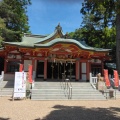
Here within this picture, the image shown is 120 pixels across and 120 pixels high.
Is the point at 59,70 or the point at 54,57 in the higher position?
the point at 54,57

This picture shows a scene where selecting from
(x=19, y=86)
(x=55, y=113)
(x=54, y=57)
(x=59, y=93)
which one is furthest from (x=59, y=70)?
(x=55, y=113)

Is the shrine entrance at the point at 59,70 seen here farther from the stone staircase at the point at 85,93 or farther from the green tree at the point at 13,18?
the green tree at the point at 13,18

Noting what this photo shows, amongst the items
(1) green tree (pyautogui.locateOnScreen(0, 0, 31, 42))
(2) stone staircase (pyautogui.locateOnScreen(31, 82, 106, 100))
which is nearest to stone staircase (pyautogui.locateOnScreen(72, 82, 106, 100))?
(2) stone staircase (pyautogui.locateOnScreen(31, 82, 106, 100))

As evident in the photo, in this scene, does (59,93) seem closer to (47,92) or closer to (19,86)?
(47,92)

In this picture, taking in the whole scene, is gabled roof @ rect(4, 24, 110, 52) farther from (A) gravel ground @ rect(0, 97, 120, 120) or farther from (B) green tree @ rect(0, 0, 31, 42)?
(A) gravel ground @ rect(0, 97, 120, 120)

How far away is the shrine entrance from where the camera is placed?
68.7 feet

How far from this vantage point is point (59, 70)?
21172mm

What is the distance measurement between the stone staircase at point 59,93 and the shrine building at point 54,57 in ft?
7.48

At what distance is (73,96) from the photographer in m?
13.9

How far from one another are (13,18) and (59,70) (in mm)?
14297

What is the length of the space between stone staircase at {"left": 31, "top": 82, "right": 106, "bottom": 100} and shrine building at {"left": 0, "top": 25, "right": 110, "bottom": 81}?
2281 mm

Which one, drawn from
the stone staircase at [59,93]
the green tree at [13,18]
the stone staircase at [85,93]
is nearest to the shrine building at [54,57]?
the stone staircase at [59,93]

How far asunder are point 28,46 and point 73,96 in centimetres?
678

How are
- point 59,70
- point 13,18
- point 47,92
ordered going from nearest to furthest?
point 47,92 → point 59,70 → point 13,18
